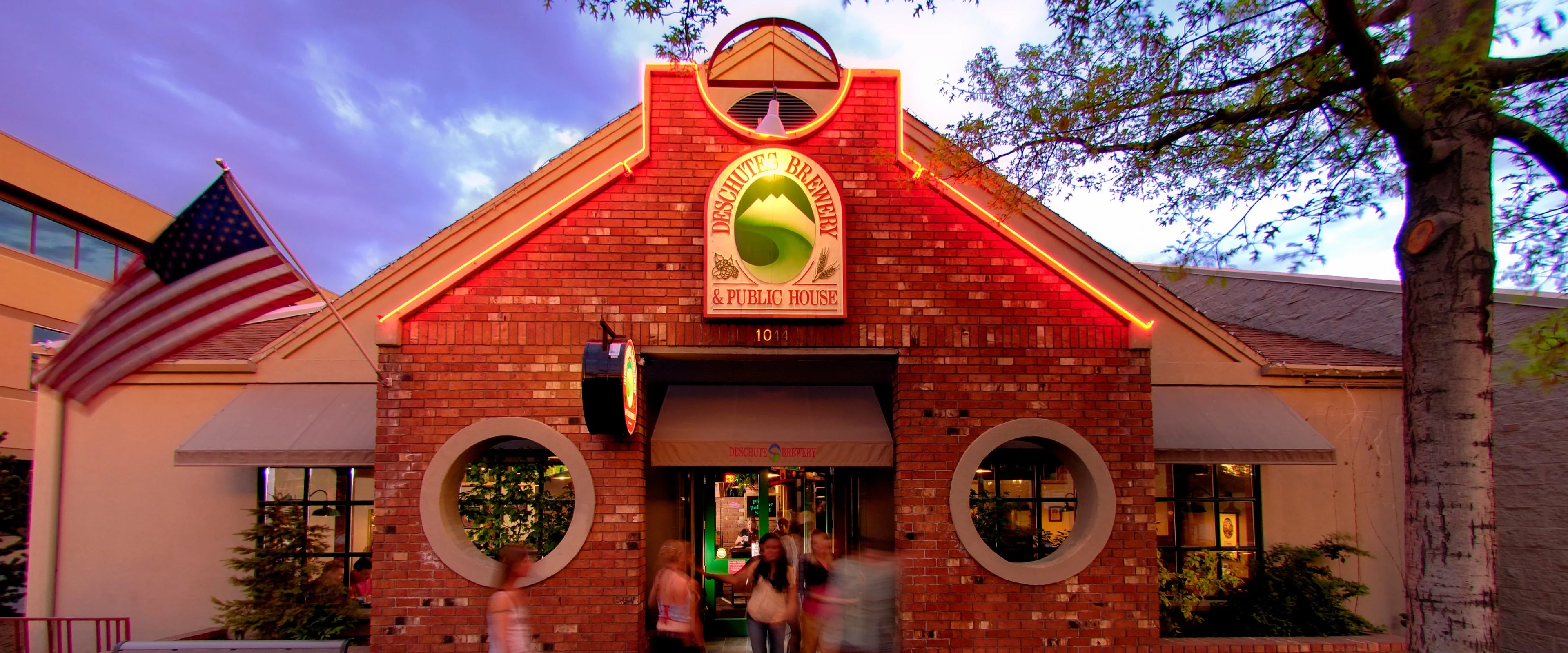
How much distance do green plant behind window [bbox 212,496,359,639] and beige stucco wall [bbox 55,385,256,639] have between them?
1.52 ft

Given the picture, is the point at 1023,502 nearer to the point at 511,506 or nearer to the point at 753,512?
the point at 753,512

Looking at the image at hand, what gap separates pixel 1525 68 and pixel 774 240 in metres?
5.55

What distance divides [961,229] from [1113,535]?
3073 mm

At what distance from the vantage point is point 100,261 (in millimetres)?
25969

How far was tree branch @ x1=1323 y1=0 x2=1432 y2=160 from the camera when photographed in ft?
17.0

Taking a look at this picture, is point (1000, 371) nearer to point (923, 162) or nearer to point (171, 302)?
point (923, 162)

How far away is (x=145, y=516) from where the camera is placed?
30.4ft

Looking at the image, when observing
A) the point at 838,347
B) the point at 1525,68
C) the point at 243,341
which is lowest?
the point at 838,347

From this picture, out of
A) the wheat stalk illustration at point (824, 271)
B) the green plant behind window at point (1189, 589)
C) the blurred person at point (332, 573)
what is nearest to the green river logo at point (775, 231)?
the wheat stalk illustration at point (824, 271)

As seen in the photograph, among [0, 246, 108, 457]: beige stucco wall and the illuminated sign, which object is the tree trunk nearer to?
the illuminated sign

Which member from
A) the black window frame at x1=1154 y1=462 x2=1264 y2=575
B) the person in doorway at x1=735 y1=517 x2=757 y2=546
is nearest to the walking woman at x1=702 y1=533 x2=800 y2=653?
the person in doorway at x1=735 y1=517 x2=757 y2=546

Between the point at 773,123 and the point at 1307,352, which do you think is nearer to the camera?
the point at 773,123

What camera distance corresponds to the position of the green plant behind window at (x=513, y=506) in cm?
841

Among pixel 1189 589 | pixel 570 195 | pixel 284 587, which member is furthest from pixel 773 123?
pixel 284 587
